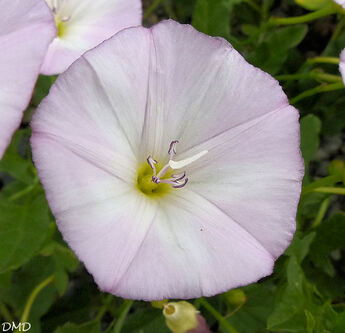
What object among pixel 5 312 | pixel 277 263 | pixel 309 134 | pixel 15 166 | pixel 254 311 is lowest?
pixel 5 312

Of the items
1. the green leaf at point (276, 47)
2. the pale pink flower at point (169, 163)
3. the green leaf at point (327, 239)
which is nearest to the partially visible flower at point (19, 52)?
the pale pink flower at point (169, 163)

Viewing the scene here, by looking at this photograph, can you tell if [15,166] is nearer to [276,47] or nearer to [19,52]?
[19,52]

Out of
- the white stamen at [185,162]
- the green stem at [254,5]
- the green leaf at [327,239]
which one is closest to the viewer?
the white stamen at [185,162]

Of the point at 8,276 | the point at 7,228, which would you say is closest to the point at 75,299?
the point at 8,276

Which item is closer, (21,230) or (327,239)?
(21,230)

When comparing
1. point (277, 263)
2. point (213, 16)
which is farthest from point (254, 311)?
point (213, 16)

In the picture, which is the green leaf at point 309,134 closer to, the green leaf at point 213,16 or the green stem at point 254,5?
the green leaf at point 213,16
